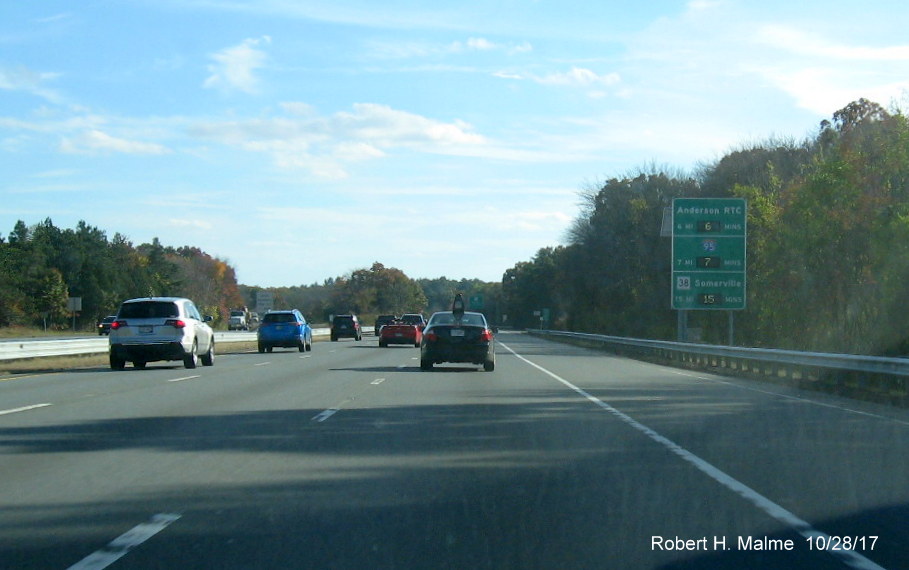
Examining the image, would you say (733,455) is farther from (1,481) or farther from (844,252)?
(844,252)

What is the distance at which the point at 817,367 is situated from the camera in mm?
23078

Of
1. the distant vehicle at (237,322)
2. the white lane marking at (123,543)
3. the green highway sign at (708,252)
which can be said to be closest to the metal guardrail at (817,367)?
the green highway sign at (708,252)

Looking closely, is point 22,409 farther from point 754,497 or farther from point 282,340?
point 282,340

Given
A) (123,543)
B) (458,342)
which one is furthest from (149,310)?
(123,543)

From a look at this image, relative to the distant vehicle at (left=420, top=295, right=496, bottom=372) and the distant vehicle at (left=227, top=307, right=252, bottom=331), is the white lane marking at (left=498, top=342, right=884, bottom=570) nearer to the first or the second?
the distant vehicle at (left=420, top=295, right=496, bottom=372)

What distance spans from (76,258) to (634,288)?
5234 cm

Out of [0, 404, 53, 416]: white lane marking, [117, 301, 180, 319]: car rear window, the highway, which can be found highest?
[117, 301, 180, 319]: car rear window

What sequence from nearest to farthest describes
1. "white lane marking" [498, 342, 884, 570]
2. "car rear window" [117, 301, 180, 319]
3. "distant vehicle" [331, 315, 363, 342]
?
"white lane marking" [498, 342, 884, 570] < "car rear window" [117, 301, 180, 319] < "distant vehicle" [331, 315, 363, 342]

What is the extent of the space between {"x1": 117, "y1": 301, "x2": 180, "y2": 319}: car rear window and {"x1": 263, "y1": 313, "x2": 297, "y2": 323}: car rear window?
14714mm

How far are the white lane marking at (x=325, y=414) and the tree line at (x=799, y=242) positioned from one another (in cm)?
2581

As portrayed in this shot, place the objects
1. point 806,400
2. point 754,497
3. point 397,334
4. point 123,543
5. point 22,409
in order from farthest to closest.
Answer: point 397,334, point 806,400, point 22,409, point 754,497, point 123,543

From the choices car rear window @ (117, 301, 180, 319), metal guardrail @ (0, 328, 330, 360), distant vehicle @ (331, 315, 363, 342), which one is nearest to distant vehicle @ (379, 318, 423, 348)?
metal guardrail @ (0, 328, 330, 360)

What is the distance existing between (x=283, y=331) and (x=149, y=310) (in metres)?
14.5

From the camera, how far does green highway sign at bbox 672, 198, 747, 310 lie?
35.7 meters
